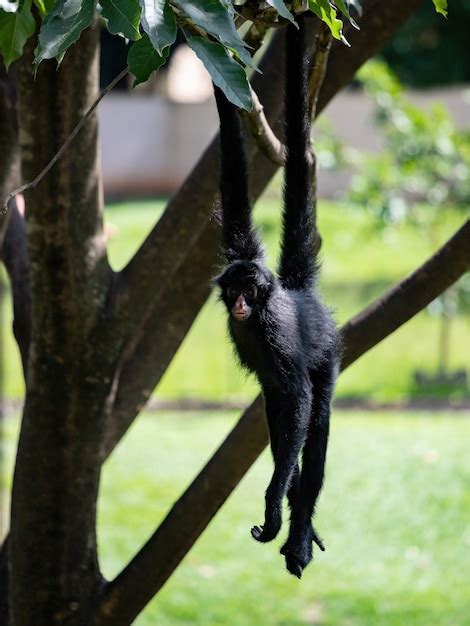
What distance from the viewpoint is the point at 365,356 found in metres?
14.4

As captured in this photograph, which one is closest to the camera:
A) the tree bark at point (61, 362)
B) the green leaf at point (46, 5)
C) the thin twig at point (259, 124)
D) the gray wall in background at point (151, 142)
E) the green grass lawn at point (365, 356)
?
→ the green leaf at point (46, 5)

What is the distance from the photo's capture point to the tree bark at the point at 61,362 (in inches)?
163

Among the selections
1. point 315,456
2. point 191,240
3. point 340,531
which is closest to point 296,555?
point 315,456

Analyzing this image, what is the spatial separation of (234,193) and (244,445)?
3.46ft

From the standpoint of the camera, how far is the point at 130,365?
15.9 ft

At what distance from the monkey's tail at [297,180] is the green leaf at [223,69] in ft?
3.13

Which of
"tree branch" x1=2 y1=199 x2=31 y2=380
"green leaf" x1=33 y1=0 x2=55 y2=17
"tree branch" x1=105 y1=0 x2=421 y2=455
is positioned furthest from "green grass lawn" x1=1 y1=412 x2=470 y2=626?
"green leaf" x1=33 y1=0 x2=55 y2=17

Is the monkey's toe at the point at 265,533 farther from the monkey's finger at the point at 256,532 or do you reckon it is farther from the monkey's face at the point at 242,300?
the monkey's face at the point at 242,300

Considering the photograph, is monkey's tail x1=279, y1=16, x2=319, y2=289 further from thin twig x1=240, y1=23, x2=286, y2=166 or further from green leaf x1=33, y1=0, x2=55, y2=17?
green leaf x1=33, y1=0, x2=55, y2=17

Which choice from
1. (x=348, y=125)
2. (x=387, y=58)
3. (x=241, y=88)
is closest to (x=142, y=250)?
(x=241, y=88)

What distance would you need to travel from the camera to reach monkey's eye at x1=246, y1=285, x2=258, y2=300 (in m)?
3.69

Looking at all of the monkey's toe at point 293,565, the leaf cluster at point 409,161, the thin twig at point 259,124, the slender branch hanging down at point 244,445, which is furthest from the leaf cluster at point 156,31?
the leaf cluster at point 409,161

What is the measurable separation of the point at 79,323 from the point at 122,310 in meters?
0.19

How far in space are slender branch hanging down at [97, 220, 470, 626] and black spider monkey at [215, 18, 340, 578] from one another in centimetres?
26
